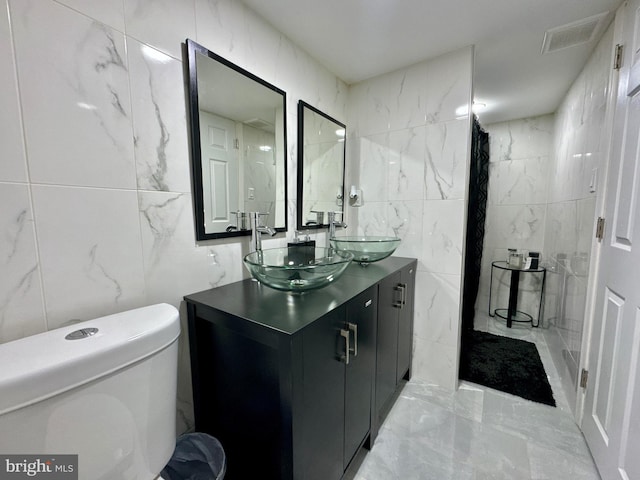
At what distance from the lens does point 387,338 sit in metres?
1.46

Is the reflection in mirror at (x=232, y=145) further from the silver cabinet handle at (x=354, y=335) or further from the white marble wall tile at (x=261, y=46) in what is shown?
the silver cabinet handle at (x=354, y=335)

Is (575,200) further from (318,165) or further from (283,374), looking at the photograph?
(283,374)

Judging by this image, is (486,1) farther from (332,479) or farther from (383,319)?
(332,479)

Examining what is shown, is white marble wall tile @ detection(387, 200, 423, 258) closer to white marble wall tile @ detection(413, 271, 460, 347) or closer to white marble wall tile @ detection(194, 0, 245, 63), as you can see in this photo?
white marble wall tile @ detection(413, 271, 460, 347)

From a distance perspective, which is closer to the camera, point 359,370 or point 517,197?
point 359,370

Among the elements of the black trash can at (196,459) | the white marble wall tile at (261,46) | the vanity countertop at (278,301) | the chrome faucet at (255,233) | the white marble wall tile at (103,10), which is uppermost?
the white marble wall tile at (261,46)

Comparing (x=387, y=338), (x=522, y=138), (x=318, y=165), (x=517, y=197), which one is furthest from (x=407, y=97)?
(x=517, y=197)

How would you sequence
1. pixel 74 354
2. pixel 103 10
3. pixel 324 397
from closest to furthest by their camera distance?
pixel 74 354, pixel 103 10, pixel 324 397

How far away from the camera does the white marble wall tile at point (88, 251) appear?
0.77 meters

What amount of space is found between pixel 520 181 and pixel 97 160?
11.4ft

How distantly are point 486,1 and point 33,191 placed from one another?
6.11 ft

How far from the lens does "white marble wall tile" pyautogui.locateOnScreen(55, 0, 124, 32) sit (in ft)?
2.57

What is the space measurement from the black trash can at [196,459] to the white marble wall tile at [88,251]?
1.84ft

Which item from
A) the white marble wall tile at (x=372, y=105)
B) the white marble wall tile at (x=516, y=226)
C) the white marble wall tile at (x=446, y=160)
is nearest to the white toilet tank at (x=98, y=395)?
the white marble wall tile at (x=446, y=160)
